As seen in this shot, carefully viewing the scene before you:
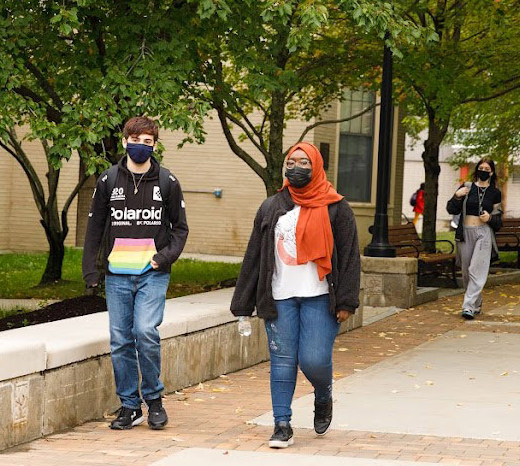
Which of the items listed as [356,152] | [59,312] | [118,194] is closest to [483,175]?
[59,312]

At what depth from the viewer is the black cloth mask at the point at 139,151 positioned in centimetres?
751

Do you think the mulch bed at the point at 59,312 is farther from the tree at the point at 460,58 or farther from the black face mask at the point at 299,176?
the tree at the point at 460,58

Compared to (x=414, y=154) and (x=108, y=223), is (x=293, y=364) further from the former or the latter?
(x=414, y=154)

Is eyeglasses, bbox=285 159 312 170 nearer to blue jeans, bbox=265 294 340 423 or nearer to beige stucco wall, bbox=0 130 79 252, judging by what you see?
blue jeans, bbox=265 294 340 423

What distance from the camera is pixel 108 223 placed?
25.2ft

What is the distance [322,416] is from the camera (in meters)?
7.36

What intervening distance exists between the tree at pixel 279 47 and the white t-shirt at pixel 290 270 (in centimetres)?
427

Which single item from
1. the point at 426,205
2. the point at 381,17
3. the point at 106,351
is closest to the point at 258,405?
the point at 106,351

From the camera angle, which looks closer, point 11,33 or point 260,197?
point 11,33

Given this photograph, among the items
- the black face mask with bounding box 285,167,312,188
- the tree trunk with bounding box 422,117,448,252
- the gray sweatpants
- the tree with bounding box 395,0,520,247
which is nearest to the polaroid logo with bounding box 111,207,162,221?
the black face mask with bounding box 285,167,312,188

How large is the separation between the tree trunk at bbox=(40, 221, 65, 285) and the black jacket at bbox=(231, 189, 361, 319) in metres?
11.4

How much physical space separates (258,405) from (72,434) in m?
1.62

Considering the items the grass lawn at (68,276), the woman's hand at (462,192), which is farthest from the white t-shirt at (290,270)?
the grass lawn at (68,276)

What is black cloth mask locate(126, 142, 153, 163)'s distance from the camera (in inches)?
296
